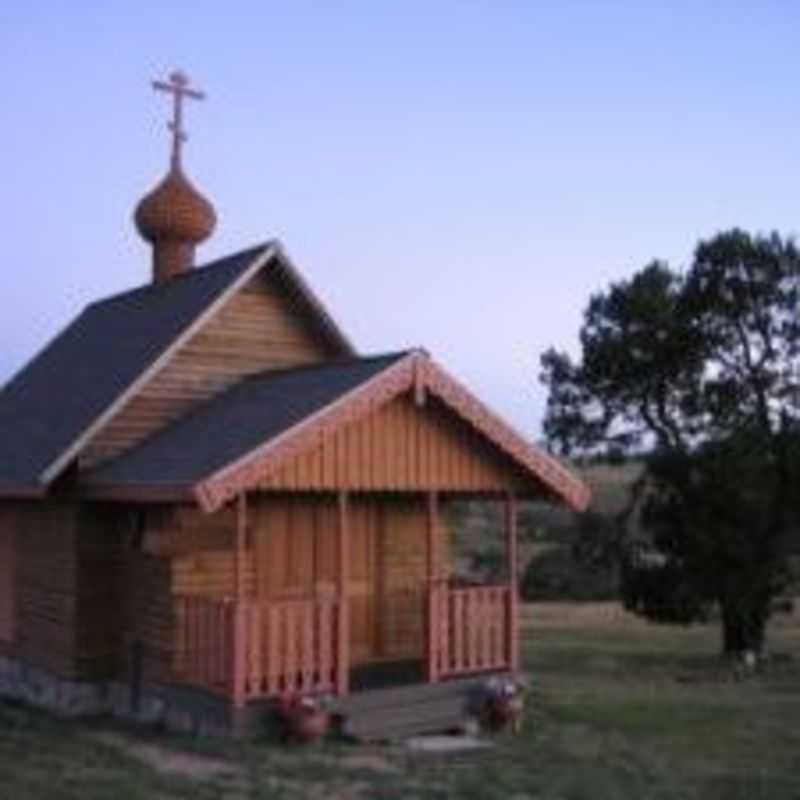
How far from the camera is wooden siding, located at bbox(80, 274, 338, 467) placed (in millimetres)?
19781

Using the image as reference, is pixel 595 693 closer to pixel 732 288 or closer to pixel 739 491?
pixel 739 491

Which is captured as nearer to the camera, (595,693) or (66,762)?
(66,762)

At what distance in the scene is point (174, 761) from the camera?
1603cm

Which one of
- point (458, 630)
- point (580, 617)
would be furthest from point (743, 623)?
point (580, 617)

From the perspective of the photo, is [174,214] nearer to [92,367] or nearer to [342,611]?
[92,367]

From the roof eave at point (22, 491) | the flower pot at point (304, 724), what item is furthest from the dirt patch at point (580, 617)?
the flower pot at point (304, 724)

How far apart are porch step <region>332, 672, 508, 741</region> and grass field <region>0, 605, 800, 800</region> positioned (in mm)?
409

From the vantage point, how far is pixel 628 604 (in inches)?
1197

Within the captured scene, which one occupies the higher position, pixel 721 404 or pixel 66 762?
pixel 721 404

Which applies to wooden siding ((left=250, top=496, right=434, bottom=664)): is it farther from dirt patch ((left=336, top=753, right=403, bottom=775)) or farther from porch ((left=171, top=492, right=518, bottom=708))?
dirt patch ((left=336, top=753, right=403, bottom=775))

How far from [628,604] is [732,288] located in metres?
6.01

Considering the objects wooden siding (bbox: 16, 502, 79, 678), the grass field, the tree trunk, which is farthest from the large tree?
wooden siding (bbox: 16, 502, 79, 678)

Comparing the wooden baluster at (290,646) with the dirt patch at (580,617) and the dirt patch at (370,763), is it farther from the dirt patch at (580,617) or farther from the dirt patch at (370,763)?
the dirt patch at (580,617)

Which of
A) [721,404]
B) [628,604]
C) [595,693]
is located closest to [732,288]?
[721,404]
